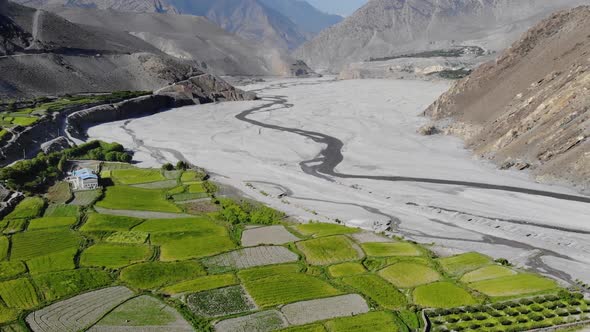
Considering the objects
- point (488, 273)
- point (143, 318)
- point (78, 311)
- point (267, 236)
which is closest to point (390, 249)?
point (488, 273)

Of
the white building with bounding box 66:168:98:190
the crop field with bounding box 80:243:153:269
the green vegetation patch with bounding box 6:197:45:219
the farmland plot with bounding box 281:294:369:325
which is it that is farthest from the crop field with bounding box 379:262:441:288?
the white building with bounding box 66:168:98:190

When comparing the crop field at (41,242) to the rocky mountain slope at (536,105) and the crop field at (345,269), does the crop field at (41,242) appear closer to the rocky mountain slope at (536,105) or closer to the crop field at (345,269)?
the crop field at (345,269)

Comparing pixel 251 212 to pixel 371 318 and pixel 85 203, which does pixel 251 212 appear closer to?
pixel 85 203

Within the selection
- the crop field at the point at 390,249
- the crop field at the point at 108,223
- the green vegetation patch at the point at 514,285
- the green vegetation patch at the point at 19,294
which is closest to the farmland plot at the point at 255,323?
the green vegetation patch at the point at 19,294

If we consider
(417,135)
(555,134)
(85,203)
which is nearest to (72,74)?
(417,135)

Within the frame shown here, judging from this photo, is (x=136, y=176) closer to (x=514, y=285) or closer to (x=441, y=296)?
(x=441, y=296)

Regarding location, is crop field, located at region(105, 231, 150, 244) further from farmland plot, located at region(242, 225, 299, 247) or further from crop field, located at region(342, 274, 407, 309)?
crop field, located at region(342, 274, 407, 309)
